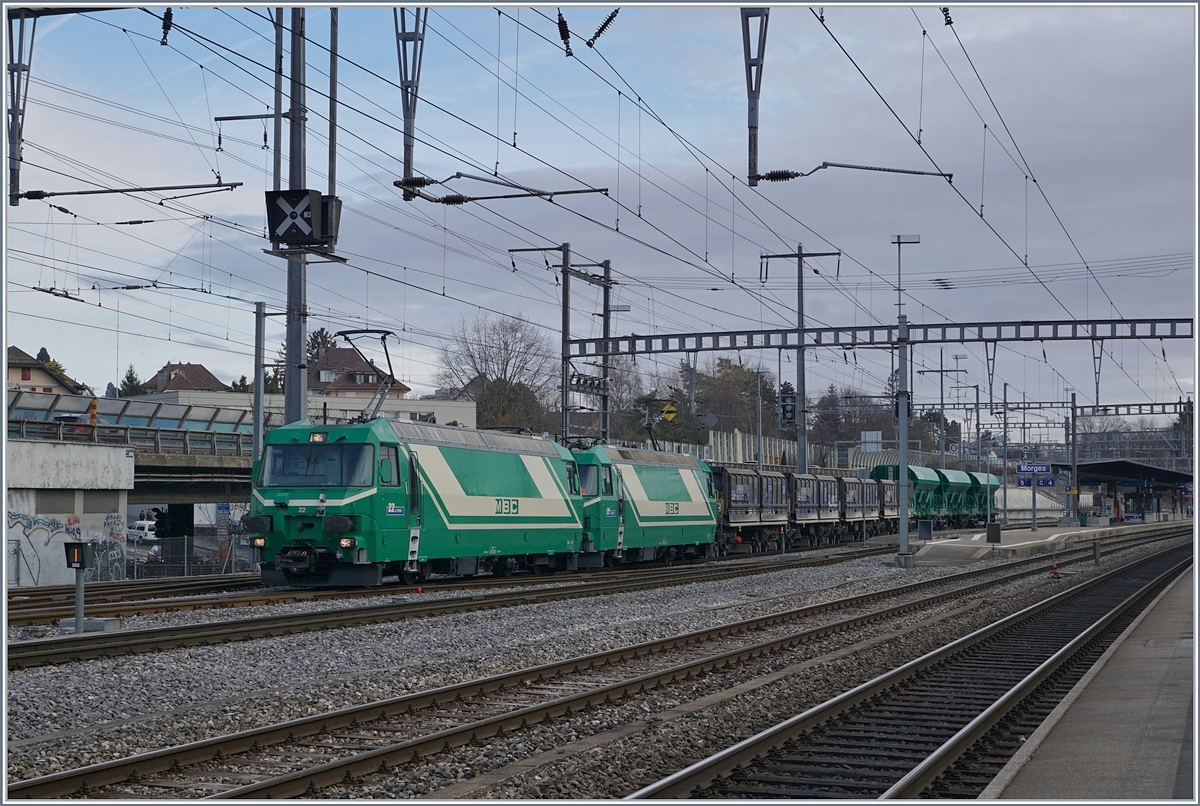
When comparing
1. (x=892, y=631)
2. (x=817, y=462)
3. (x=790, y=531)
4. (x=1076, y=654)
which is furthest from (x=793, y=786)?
(x=817, y=462)

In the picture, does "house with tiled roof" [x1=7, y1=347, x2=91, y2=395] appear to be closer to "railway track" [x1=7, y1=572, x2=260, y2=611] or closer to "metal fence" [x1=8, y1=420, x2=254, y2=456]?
"metal fence" [x1=8, y1=420, x2=254, y2=456]

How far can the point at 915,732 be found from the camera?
1096 cm

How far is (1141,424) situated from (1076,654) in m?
96.2

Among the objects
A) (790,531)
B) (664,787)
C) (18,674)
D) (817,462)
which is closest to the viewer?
(664,787)

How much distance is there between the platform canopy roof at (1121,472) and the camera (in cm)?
8440

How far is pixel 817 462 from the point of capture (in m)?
76.8

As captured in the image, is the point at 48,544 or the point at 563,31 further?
the point at 48,544

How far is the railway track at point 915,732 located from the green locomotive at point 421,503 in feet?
34.8

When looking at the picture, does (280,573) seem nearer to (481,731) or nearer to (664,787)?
(481,731)

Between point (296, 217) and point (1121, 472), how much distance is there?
78195 mm

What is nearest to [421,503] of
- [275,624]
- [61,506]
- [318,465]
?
[318,465]

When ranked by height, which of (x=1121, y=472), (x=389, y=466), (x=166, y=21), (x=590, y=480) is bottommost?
(x=590, y=480)

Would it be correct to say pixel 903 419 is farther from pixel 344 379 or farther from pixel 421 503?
pixel 344 379

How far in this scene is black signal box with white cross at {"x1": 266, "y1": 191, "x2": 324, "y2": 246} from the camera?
24125mm
